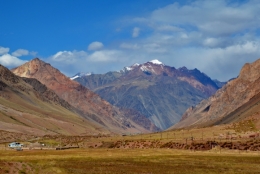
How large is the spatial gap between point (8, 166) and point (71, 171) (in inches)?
333

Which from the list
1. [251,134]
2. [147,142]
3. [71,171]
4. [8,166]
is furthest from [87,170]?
[251,134]

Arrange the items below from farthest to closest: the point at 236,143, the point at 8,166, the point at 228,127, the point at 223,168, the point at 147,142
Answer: the point at 228,127 → the point at 147,142 → the point at 236,143 → the point at 223,168 → the point at 8,166

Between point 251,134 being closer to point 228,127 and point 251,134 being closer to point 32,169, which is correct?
point 228,127

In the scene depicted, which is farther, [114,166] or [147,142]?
[147,142]

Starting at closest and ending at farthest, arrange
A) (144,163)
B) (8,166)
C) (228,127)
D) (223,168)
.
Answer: (8,166) < (223,168) < (144,163) < (228,127)

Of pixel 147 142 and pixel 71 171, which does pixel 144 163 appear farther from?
pixel 147 142

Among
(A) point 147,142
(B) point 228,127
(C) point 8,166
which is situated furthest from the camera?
(B) point 228,127

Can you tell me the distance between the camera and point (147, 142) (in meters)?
129

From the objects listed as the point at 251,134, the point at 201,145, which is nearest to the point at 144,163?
the point at 201,145

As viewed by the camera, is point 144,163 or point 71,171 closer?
point 71,171

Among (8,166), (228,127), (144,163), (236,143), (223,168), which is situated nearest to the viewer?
(8,166)

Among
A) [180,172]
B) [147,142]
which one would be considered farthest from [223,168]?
[147,142]

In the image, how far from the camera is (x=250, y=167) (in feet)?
212

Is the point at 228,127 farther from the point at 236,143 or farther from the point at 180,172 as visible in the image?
the point at 180,172
